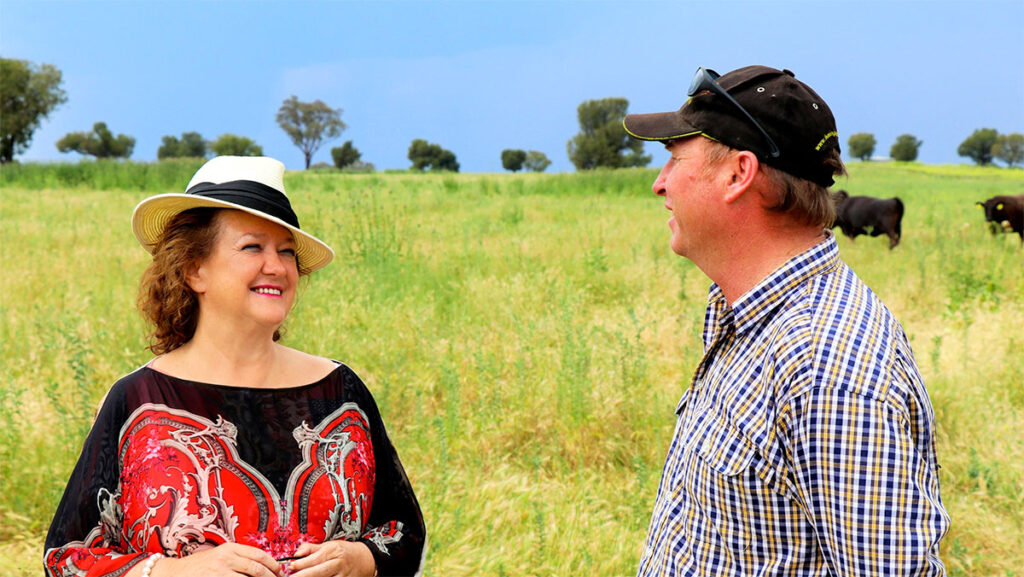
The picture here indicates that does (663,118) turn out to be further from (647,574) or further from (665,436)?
(665,436)

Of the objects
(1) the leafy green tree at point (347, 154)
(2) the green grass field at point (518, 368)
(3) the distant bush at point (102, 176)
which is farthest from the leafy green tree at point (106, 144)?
(2) the green grass field at point (518, 368)

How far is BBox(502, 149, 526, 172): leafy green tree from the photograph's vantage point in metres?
89.8

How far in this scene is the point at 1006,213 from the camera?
45.4 feet

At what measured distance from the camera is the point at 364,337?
5.79 metres

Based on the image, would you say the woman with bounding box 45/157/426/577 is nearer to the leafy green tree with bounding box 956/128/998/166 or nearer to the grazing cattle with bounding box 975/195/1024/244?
the grazing cattle with bounding box 975/195/1024/244

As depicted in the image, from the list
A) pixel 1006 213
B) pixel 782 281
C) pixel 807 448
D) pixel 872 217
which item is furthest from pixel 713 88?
pixel 1006 213

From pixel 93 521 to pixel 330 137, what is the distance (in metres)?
93.4

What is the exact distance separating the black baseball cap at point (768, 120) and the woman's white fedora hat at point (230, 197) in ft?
3.39

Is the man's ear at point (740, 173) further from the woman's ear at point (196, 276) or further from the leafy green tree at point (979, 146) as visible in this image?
the leafy green tree at point (979, 146)

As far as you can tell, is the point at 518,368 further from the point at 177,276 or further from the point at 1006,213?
the point at 1006,213

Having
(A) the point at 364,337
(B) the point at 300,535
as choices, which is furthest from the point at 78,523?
(A) the point at 364,337

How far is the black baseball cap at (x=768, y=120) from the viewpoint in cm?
163

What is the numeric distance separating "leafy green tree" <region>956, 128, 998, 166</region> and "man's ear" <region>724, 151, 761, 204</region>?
113 metres

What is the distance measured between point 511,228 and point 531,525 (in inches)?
355
